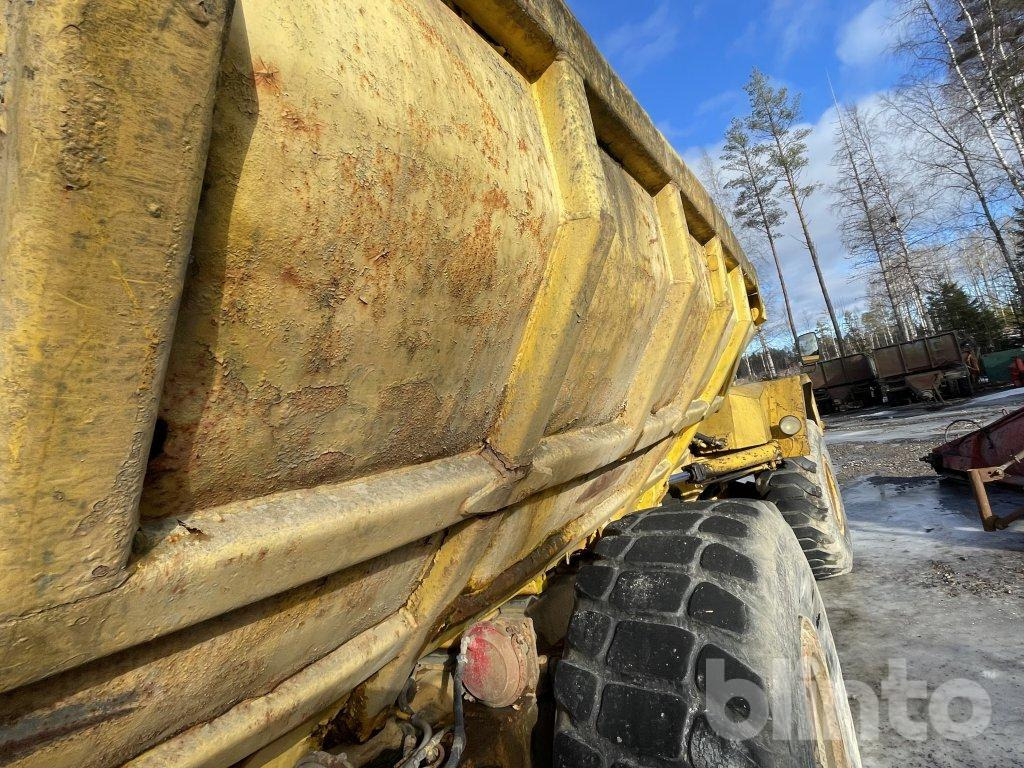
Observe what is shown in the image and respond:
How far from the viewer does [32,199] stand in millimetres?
517

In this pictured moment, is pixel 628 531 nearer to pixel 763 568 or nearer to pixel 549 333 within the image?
pixel 763 568

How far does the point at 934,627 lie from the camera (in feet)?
11.7

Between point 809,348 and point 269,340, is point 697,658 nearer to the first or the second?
point 269,340

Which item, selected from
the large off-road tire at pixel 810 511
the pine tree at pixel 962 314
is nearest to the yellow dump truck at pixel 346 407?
the large off-road tire at pixel 810 511

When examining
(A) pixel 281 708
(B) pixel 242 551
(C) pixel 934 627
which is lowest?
(C) pixel 934 627

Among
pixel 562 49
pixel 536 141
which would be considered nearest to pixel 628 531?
pixel 536 141

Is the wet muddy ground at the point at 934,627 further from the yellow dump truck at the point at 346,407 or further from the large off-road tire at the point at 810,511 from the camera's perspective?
the yellow dump truck at the point at 346,407

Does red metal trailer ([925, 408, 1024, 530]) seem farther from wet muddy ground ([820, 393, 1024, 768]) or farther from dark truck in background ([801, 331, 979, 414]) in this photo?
dark truck in background ([801, 331, 979, 414])

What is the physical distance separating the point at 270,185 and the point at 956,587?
17.4 ft

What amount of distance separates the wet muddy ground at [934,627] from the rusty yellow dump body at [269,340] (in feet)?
8.03

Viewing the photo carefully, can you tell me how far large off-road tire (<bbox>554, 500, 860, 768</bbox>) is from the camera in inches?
61.4

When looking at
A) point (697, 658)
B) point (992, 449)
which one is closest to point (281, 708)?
point (697, 658)

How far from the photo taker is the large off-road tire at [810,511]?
4.06 m

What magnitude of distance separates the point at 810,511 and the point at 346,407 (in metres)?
4.14
